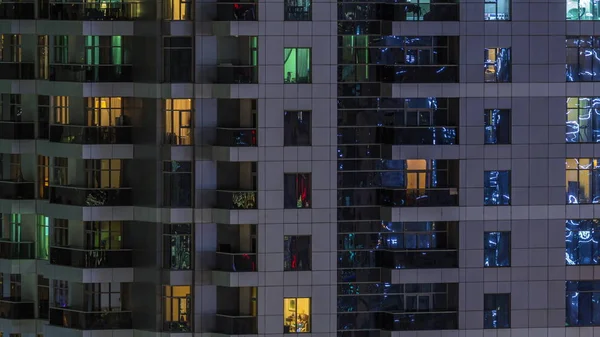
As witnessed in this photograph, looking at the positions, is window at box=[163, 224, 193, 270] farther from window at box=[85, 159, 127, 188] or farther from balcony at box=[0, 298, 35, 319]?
balcony at box=[0, 298, 35, 319]

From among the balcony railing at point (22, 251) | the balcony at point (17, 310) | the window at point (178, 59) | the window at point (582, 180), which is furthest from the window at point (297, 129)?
the balcony at point (17, 310)

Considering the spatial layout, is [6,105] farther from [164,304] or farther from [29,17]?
[164,304]

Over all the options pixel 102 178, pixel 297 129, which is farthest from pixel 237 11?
pixel 102 178

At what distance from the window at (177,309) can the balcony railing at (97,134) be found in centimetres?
416

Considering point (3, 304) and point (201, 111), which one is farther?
point (3, 304)

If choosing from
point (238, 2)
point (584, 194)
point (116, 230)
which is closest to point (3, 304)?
point (116, 230)

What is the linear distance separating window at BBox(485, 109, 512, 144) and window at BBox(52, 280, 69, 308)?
1188 cm

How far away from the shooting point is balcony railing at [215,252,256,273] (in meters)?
68.3

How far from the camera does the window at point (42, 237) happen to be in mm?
72312

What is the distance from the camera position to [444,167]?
69.2 meters

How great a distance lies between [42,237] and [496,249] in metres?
12.5

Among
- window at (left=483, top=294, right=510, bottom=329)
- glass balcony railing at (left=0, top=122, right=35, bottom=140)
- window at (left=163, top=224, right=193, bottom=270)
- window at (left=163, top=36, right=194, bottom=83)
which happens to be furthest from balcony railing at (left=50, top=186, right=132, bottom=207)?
window at (left=483, top=294, right=510, bottom=329)

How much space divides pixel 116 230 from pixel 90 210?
1.16m

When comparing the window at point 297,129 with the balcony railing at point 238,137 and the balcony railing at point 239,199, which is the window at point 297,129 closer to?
the balcony railing at point 238,137
